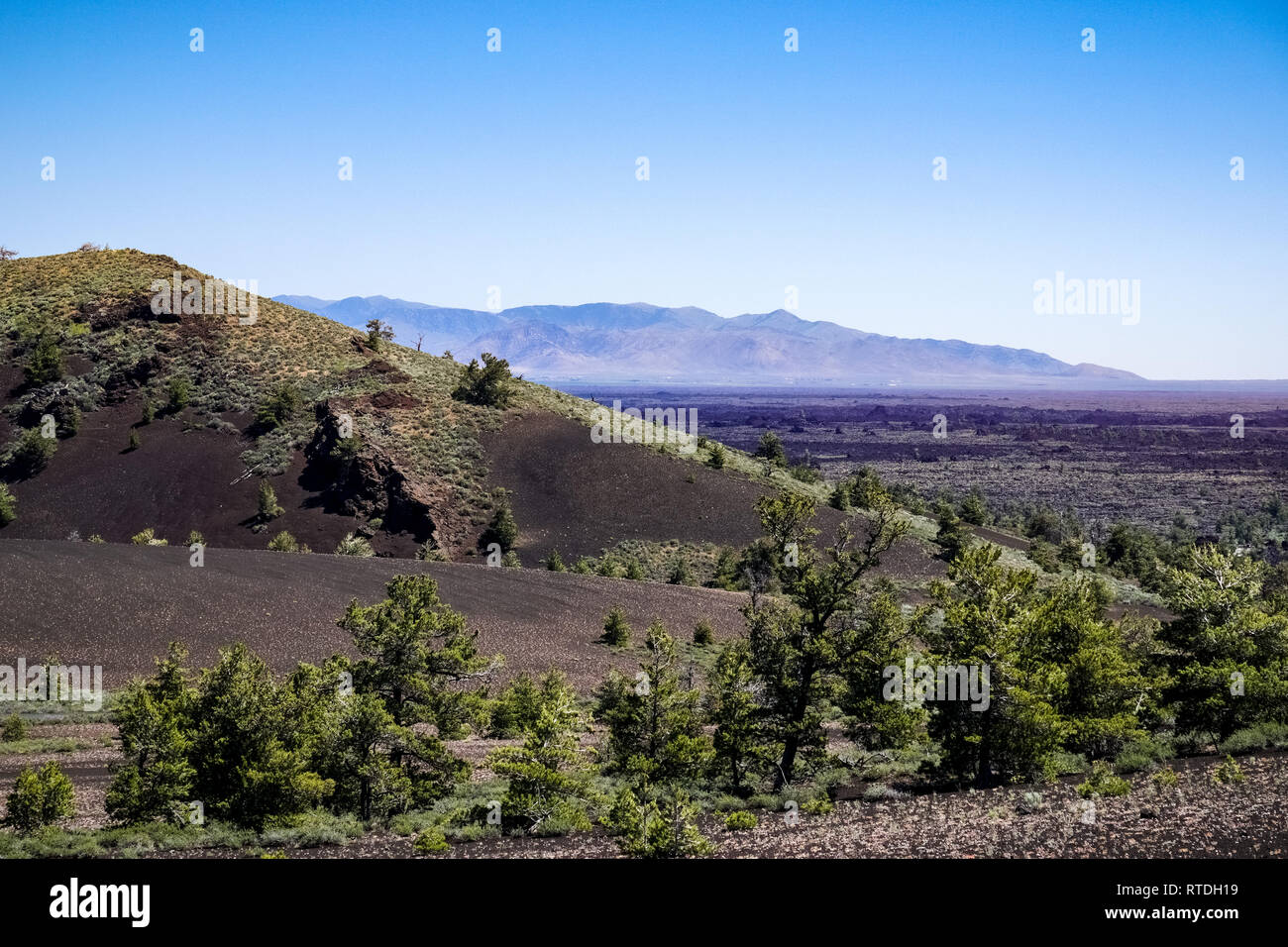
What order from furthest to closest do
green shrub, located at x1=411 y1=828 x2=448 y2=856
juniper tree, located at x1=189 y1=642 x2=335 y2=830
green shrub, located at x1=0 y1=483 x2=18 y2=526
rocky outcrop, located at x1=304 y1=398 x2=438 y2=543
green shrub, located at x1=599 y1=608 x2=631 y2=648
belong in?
rocky outcrop, located at x1=304 y1=398 x2=438 y2=543 < green shrub, located at x1=0 y1=483 x2=18 y2=526 < green shrub, located at x1=599 y1=608 x2=631 y2=648 < juniper tree, located at x1=189 y1=642 x2=335 y2=830 < green shrub, located at x1=411 y1=828 x2=448 y2=856

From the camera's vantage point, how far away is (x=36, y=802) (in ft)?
55.0

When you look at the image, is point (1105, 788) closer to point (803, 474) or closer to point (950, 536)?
point (950, 536)

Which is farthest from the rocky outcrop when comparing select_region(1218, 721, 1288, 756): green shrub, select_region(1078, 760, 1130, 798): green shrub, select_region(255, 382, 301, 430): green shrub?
select_region(1218, 721, 1288, 756): green shrub

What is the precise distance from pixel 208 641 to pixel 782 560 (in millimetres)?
22455

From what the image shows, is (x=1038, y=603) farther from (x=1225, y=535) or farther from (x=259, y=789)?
(x=1225, y=535)

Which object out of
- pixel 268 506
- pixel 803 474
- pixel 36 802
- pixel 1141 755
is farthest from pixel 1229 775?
pixel 803 474

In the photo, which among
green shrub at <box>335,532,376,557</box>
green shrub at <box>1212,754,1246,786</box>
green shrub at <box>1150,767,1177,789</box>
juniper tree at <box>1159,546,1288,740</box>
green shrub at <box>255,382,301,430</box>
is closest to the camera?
green shrub at <box>1212,754,1246,786</box>

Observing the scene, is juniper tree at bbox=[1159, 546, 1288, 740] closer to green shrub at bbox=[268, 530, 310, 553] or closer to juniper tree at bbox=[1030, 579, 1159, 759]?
juniper tree at bbox=[1030, 579, 1159, 759]

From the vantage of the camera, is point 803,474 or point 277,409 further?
point 803,474

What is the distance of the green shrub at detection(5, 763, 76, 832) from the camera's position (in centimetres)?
1673

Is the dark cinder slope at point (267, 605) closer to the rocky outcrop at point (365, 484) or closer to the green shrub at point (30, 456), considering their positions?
the rocky outcrop at point (365, 484)

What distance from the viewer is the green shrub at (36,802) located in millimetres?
16734

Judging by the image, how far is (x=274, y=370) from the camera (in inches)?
2670
